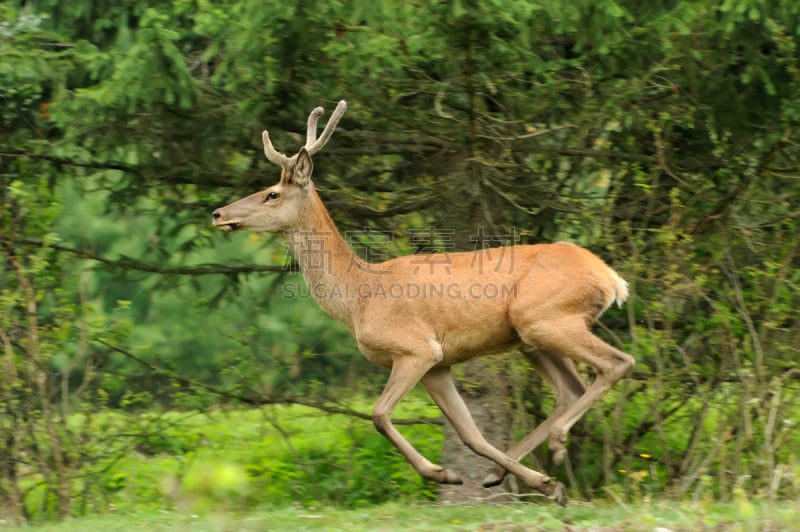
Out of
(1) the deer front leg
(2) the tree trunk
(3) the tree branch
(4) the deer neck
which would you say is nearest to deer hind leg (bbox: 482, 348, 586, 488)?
(1) the deer front leg

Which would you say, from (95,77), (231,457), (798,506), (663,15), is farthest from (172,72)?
(798,506)

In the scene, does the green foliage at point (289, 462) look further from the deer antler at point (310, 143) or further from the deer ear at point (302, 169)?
the deer antler at point (310, 143)

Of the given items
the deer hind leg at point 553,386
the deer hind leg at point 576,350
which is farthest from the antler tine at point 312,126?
the deer hind leg at point 553,386

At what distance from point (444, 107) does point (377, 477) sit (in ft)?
13.3

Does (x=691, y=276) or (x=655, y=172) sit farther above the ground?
(x=655, y=172)

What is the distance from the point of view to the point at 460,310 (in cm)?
802

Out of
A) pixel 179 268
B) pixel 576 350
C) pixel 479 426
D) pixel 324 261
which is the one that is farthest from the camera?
pixel 179 268

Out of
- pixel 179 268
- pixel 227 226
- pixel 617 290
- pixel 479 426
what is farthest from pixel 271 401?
pixel 617 290

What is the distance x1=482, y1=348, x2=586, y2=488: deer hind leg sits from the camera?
823 centimetres

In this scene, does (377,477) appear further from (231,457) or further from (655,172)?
(655,172)

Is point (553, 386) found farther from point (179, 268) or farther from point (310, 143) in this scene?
point (179, 268)

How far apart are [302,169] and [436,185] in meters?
1.33

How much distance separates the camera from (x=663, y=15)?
7.99m

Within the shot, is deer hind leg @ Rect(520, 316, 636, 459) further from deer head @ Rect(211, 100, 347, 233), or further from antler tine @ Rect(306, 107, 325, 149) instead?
antler tine @ Rect(306, 107, 325, 149)
